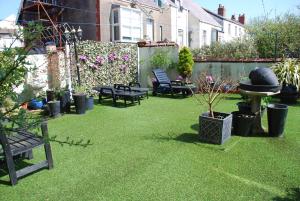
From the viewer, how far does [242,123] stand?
19.7 feet

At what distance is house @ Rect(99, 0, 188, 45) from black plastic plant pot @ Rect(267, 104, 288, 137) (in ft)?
38.9

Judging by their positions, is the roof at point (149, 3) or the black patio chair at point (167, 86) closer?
the black patio chair at point (167, 86)

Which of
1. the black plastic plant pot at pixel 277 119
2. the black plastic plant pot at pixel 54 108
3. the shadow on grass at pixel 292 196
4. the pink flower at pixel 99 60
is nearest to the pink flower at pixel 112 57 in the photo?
the pink flower at pixel 99 60

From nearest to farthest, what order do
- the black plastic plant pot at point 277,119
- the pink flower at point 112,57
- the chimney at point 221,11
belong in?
the black plastic plant pot at point 277,119, the pink flower at point 112,57, the chimney at point 221,11

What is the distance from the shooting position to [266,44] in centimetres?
1371

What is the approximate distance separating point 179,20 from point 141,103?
1462 centimetres

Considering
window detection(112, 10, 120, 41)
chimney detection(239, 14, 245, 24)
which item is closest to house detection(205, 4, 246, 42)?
chimney detection(239, 14, 245, 24)

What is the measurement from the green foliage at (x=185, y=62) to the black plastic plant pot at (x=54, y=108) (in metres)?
6.57

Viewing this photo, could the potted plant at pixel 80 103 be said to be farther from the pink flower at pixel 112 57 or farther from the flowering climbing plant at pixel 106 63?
the pink flower at pixel 112 57

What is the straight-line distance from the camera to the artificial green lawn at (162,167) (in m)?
3.73

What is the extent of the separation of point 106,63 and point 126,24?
566 centimetres

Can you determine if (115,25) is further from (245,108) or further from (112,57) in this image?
(245,108)

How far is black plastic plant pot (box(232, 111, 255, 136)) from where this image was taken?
19.6 feet

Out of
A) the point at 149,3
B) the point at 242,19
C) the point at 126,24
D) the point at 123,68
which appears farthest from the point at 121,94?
the point at 242,19
